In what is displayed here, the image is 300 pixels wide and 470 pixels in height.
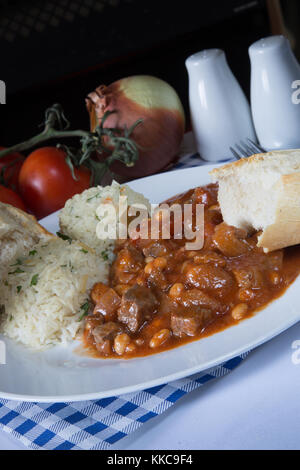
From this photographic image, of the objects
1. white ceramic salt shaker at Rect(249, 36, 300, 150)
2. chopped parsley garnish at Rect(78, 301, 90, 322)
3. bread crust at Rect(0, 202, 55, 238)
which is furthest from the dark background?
chopped parsley garnish at Rect(78, 301, 90, 322)

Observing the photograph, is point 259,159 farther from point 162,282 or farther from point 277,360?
point 277,360

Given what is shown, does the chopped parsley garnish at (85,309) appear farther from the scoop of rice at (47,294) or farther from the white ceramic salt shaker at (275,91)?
the white ceramic salt shaker at (275,91)

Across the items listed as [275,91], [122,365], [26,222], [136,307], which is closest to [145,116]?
[275,91]

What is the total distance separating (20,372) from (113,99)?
2255 millimetres

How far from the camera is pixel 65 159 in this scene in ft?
12.6

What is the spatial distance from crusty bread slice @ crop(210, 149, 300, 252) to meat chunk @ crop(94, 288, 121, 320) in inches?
26.9

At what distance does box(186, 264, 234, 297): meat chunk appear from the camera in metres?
2.34

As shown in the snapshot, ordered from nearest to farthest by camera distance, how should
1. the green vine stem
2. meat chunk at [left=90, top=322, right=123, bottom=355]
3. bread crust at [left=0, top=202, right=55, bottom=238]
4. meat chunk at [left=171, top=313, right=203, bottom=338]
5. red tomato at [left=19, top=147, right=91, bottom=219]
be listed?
meat chunk at [left=171, top=313, right=203, bottom=338], meat chunk at [left=90, top=322, right=123, bottom=355], bread crust at [left=0, top=202, right=55, bottom=238], the green vine stem, red tomato at [left=19, top=147, right=91, bottom=219]

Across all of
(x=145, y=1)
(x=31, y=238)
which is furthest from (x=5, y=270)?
(x=145, y=1)

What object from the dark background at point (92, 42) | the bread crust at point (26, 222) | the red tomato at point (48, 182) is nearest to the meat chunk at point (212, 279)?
the bread crust at point (26, 222)

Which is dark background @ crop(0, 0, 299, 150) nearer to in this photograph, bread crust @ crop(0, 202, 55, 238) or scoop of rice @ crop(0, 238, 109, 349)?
bread crust @ crop(0, 202, 55, 238)

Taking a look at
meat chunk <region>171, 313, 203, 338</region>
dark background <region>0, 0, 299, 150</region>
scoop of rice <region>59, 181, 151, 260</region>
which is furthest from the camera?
dark background <region>0, 0, 299, 150</region>

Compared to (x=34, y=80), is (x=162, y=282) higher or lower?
lower

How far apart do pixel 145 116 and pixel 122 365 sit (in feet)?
7.04
